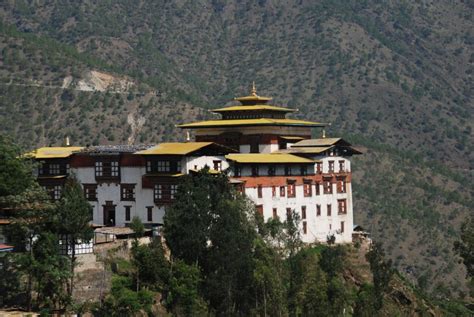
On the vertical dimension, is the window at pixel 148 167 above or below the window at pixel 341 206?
above

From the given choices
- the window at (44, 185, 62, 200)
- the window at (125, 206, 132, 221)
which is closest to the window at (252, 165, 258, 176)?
the window at (125, 206, 132, 221)

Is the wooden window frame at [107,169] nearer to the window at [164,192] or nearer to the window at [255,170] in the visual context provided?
the window at [164,192]

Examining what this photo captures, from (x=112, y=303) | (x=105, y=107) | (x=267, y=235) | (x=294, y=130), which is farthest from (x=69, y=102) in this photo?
(x=112, y=303)

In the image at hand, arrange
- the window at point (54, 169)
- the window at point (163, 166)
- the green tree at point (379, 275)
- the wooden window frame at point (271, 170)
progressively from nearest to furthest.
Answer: the window at point (163, 166) → the green tree at point (379, 275) → the wooden window frame at point (271, 170) → the window at point (54, 169)

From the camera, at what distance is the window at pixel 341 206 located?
10344 centimetres

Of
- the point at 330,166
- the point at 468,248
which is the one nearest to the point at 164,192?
the point at 330,166

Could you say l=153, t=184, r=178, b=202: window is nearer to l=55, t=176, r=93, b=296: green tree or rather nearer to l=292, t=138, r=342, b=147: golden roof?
l=55, t=176, r=93, b=296: green tree

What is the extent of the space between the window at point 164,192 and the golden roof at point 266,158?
21.5 feet

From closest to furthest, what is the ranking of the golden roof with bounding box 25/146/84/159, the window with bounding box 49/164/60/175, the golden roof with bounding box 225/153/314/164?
1. the golden roof with bounding box 225/153/314/164
2. the golden roof with bounding box 25/146/84/159
3. the window with bounding box 49/164/60/175

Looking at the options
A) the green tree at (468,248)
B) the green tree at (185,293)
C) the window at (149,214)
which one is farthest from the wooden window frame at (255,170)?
the green tree at (468,248)

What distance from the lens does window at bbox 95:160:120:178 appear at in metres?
92.0

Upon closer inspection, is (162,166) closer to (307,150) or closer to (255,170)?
(255,170)

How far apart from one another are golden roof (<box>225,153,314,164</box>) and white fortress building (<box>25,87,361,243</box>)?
0.09 metres

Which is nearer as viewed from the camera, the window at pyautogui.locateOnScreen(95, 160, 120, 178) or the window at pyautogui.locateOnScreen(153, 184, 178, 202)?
the window at pyautogui.locateOnScreen(153, 184, 178, 202)
